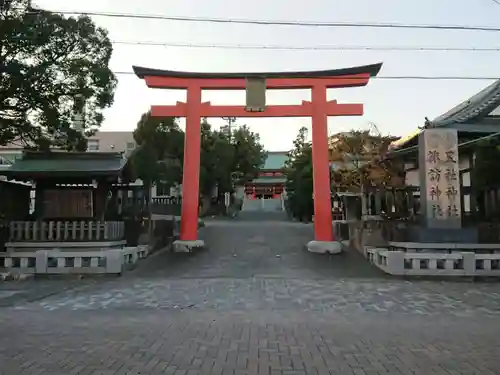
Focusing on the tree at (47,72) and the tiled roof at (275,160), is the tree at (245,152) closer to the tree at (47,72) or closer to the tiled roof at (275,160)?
the tiled roof at (275,160)

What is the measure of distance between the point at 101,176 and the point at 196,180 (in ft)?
12.9

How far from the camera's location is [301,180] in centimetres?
3600

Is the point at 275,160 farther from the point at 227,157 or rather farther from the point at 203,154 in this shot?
the point at 203,154

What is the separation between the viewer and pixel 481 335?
7.23m

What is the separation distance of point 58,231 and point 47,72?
16.2ft

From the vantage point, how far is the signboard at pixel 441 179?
15.7m

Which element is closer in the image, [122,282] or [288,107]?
[122,282]

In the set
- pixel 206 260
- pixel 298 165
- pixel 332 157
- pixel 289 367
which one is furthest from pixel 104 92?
pixel 298 165

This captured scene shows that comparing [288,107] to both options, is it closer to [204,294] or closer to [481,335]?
[204,294]

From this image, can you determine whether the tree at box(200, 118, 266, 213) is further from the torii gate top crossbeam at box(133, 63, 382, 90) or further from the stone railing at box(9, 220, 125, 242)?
the stone railing at box(9, 220, 125, 242)

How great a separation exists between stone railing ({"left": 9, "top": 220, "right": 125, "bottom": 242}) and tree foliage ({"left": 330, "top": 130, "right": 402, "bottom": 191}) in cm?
1587

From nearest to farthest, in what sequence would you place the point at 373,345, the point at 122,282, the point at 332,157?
the point at 373,345 → the point at 122,282 → the point at 332,157

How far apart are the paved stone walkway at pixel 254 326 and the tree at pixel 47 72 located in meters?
5.58

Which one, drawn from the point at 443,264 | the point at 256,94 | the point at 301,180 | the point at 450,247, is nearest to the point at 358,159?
the point at 301,180
